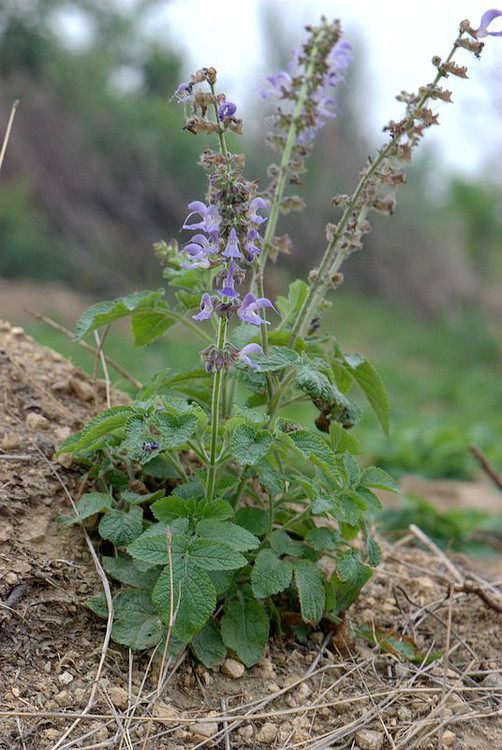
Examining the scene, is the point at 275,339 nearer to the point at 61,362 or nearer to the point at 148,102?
the point at 61,362

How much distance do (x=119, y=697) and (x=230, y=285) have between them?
773mm

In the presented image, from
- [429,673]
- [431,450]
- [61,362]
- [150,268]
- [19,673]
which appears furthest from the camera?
[150,268]

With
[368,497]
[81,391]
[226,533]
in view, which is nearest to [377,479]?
[368,497]

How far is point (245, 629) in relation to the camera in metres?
1.60

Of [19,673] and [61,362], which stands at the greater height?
[61,362]

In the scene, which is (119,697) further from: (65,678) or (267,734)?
(267,734)

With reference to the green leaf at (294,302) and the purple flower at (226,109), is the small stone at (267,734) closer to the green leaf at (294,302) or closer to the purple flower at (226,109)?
the green leaf at (294,302)

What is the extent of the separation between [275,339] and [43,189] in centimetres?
819

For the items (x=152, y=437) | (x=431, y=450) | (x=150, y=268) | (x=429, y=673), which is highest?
(x=152, y=437)

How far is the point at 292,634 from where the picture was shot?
1760 millimetres

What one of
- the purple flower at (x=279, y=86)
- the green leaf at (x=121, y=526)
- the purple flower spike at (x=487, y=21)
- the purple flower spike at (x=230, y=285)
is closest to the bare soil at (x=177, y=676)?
the green leaf at (x=121, y=526)

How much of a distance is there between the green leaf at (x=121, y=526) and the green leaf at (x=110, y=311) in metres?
0.41

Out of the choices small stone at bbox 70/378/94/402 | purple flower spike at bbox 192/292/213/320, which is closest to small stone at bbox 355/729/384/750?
purple flower spike at bbox 192/292/213/320

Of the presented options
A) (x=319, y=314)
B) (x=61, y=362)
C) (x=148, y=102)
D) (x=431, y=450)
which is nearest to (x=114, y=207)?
(x=148, y=102)
